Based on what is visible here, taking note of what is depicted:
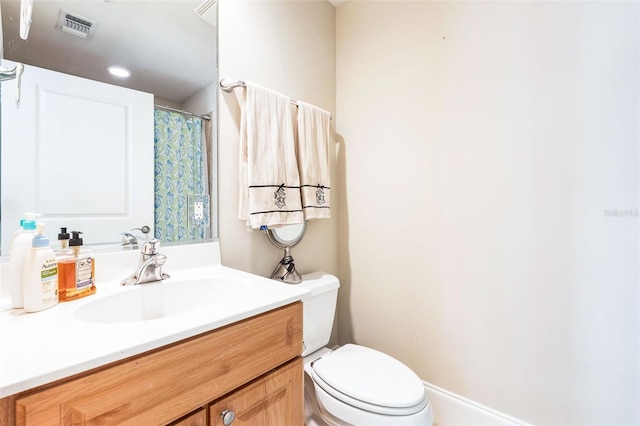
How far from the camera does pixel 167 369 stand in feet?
1.74

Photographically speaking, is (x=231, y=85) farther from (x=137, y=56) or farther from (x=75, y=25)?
(x=75, y=25)

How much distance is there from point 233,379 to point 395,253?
3.38 feet

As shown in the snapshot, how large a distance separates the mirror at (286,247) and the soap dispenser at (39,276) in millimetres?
727

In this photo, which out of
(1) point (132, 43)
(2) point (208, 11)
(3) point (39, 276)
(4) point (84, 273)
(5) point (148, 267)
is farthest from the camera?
(2) point (208, 11)

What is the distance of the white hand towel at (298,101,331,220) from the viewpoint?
133 cm

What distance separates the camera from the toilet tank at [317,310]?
→ 1237mm

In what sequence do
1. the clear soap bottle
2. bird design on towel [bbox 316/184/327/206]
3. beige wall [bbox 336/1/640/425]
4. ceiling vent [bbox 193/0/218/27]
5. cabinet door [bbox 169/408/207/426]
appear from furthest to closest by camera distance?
bird design on towel [bbox 316/184/327/206]
ceiling vent [bbox 193/0/218/27]
beige wall [bbox 336/1/640/425]
the clear soap bottle
cabinet door [bbox 169/408/207/426]

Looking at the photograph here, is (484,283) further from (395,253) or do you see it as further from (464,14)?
(464,14)

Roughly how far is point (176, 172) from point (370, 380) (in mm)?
1047

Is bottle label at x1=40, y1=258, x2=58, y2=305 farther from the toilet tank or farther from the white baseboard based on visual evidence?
the white baseboard

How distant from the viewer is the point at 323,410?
3.34 feet

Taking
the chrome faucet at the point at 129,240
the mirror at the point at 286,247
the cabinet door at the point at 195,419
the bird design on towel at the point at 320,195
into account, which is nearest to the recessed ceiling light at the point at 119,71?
the chrome faucet at the point at 129,240

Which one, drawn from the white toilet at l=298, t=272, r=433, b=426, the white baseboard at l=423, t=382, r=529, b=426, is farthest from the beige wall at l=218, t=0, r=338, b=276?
the white baseboard at l=423, t=382, r=529, b=426

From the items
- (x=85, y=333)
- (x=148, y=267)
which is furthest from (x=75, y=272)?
(x=85, y=333)
